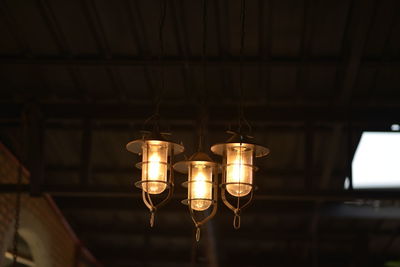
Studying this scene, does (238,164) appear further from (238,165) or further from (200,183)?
(200,183)

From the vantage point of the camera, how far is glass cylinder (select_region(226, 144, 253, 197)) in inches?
202

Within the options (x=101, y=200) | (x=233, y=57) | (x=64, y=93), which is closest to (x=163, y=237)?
(x=101, y=200)

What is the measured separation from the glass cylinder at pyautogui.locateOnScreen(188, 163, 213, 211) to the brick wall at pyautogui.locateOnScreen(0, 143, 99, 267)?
14.5ft

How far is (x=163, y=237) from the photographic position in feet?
47.9

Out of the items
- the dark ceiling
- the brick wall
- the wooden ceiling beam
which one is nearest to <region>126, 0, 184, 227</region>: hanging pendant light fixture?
the dark ceiling

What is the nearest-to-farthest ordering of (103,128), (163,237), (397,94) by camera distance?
(397,94)
(103,128)
(163,237)

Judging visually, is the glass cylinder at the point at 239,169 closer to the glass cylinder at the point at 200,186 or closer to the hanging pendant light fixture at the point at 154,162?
the glass cylinder at the point at 200,186

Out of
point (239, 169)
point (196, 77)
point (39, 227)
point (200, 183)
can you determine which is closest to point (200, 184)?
point (200, 183)

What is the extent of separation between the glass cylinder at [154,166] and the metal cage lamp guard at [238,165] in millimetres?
358

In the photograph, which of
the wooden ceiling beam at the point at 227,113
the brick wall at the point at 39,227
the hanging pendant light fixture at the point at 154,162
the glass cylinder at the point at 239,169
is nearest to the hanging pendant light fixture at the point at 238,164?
the glass cylinder at the point at 239,169

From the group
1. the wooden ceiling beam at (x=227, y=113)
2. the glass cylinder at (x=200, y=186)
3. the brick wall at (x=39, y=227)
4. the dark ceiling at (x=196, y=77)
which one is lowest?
the glass cylinder at (x=200, y=186)

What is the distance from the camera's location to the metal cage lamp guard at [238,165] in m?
5.13

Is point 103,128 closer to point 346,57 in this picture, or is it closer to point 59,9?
point 59,9

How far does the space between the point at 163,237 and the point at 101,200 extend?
3.90 metres
